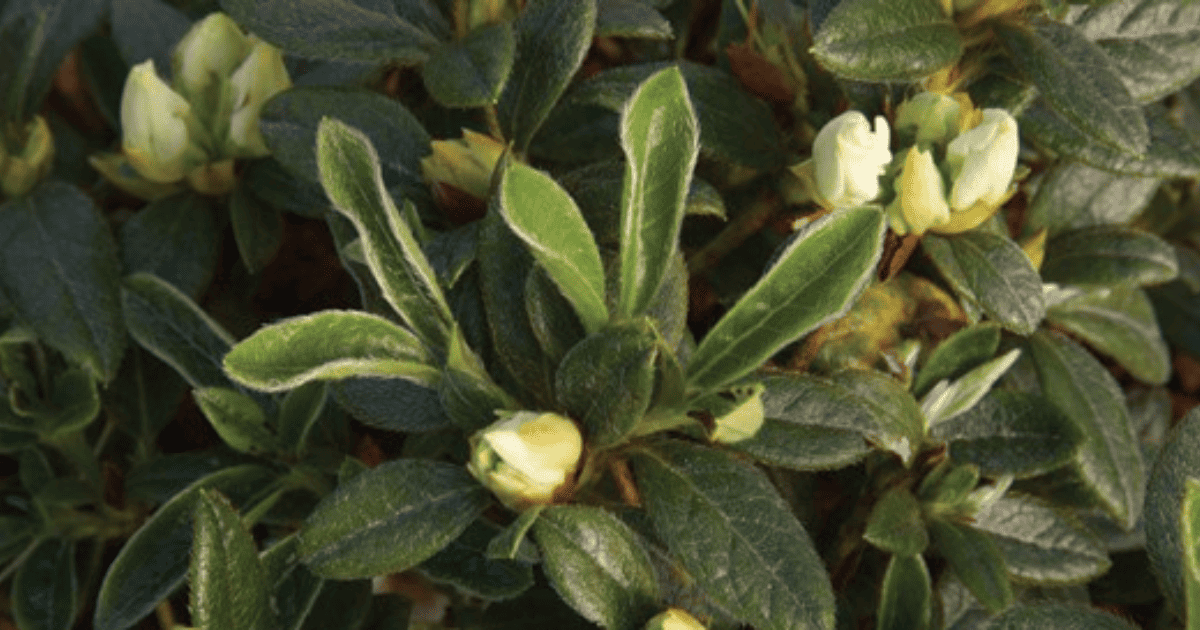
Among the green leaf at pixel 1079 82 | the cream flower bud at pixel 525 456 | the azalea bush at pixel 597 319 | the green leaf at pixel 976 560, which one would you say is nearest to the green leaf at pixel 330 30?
the azalea bush at pixel 597 319

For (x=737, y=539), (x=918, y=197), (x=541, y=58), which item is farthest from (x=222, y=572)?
(x=918, y=197)

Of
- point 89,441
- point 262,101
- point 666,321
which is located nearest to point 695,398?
point 666,321

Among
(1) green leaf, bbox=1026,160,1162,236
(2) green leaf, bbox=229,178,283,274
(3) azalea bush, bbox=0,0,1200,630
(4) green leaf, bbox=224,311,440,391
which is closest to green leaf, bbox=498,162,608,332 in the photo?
(3) azalea bush, bbox=0,0,1200,630

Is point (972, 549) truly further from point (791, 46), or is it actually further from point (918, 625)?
point (791, 46)

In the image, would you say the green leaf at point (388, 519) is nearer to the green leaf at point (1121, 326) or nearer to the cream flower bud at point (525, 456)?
the cream flower bud at point (525, 456)

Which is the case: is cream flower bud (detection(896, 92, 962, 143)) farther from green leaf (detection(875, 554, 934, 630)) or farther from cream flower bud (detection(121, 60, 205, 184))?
cream flower bud (detection(121, 60, 205, 184))

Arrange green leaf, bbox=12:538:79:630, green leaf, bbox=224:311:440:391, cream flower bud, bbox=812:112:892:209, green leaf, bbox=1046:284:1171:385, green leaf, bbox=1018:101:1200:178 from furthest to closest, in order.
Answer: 1. green leaf, bbox=1046:284:1171:385
2. green leaf, bbox=12:538:79:630
3. green leaf, bbox=1018:101:1200:178
4. cream flower bud, bbox=812:112:892:209
5. green leaf, bbox=224:311:440:391
